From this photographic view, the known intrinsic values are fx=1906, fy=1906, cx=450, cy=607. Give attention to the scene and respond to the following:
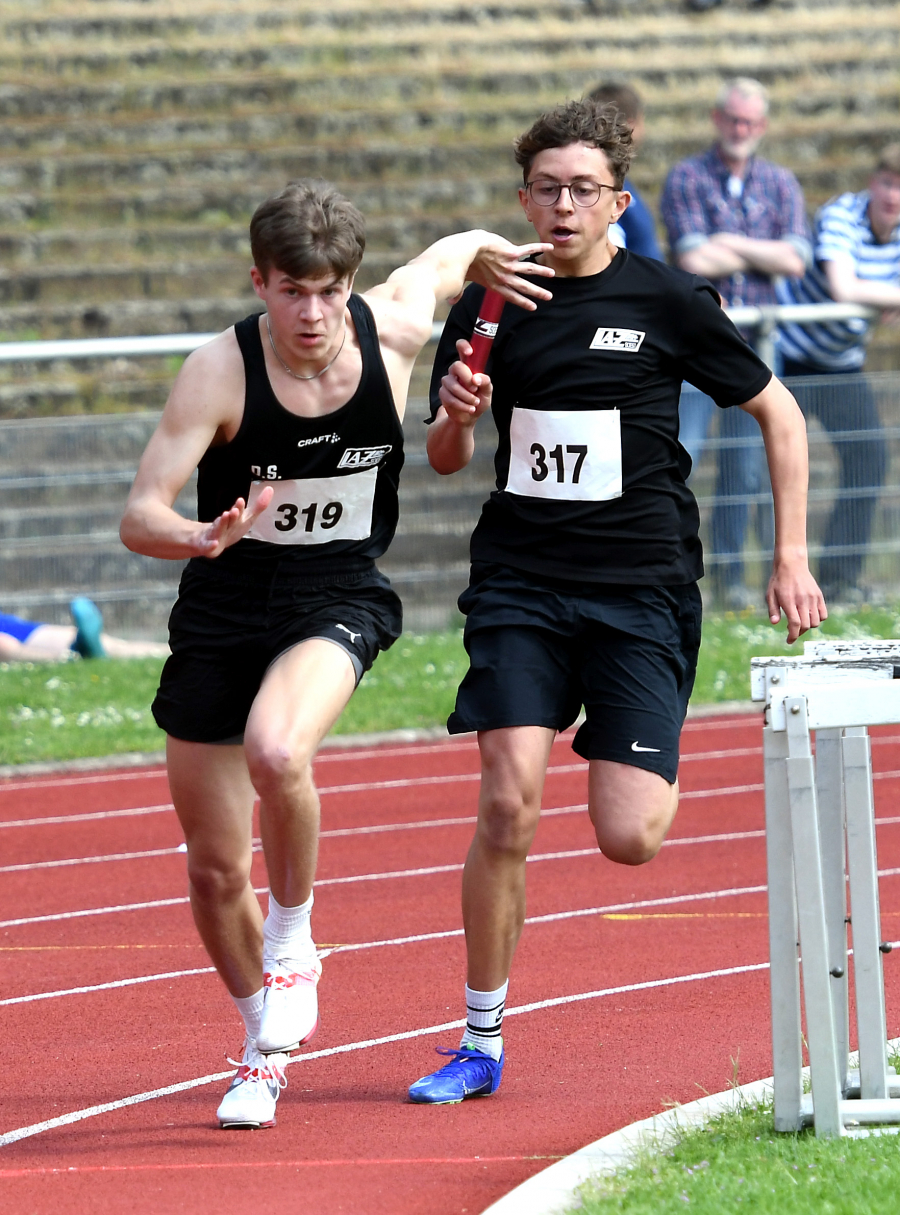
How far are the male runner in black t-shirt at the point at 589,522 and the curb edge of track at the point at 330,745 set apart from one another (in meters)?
4.76

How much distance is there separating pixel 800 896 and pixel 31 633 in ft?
27.3

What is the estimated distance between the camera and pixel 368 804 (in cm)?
849

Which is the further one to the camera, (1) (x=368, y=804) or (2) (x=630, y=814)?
(1) (x=368, y=804)

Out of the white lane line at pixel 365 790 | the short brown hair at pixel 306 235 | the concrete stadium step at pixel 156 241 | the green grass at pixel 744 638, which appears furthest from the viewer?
the concrete stadium step at pixel 156 241

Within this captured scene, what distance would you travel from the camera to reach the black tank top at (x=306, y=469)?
4219mm

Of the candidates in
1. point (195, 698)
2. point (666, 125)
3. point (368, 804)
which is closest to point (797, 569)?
point (195, 698)

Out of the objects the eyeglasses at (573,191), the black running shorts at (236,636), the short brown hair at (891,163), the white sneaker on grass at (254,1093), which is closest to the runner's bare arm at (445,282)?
the eyeglasses at (573,191)

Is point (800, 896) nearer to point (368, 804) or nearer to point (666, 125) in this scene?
point (368, 804)

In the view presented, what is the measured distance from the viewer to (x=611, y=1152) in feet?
12.3

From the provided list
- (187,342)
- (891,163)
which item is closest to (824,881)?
(187,342)

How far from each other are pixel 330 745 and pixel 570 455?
5.43 metres

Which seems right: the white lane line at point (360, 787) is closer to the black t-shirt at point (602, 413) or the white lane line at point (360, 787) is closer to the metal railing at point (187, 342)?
the metal railing at point (187, 342)

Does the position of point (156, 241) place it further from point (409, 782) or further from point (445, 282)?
point (445, 282)

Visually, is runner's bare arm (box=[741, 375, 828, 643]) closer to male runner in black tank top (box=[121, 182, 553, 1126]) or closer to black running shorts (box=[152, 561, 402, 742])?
male runner in black tank top (box=[121, 182, 553, 1126])
